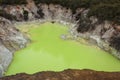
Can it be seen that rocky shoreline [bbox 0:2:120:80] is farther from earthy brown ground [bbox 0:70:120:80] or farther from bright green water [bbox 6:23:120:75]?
earthy brown ground [bbox 0:70:120:80]

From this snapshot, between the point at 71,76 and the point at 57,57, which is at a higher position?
the point at 71,76

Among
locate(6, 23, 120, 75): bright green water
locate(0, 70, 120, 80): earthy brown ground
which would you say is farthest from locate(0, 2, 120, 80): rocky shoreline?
locate(0, 70, 120, 80): earthy brown ground

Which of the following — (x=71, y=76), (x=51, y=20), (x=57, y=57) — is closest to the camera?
(x=71, y=76)

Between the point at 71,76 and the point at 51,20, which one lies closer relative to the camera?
the point at 71,76

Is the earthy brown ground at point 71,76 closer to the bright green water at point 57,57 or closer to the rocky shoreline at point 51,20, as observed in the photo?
the rocky shoreline at point 51,20

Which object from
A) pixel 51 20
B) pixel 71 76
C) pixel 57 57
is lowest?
pixel 51 20

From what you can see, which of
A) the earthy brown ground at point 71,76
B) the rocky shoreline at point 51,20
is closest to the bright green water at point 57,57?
the rocky shoreline at point 51,20

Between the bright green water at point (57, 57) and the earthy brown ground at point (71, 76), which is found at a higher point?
the earthy brown ground at point (71, 76)

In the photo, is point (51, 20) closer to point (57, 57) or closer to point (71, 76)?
point (57, 57)

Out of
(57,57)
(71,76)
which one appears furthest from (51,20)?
(71,76)
